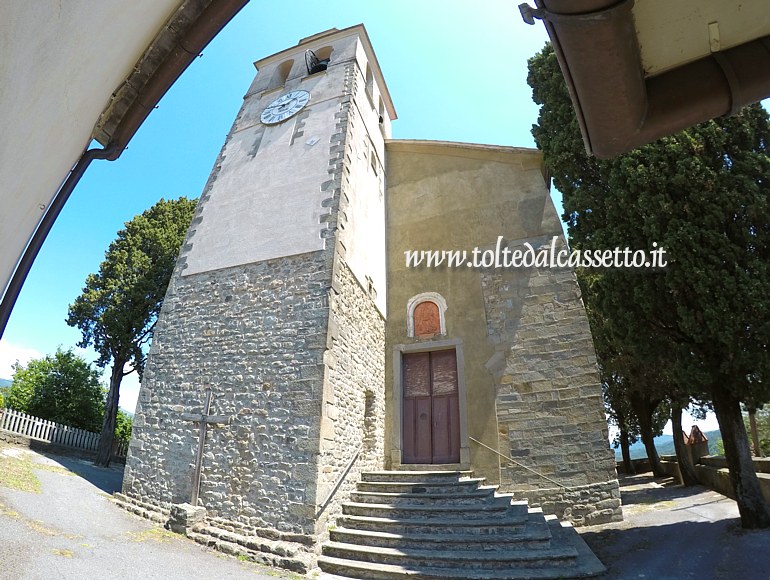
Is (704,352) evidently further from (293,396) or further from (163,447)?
(163,447)

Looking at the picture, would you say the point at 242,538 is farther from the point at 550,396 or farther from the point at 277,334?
the point at 550,396

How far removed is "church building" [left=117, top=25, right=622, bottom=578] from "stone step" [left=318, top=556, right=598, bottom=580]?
0.30 ft

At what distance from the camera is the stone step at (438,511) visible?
23.0ft

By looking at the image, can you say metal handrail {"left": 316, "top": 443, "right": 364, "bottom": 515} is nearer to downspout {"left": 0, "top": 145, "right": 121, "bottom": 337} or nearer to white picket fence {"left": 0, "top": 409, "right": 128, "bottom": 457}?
downspout {"left": 0, "top": 145, "right": 121, "bottom": 337}

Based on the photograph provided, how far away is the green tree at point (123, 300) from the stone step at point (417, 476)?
1045 cm

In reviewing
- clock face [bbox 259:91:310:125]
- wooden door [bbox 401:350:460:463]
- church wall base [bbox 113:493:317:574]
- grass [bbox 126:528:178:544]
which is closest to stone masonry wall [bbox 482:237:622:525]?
wooden door [bbox 401:350:460:463]

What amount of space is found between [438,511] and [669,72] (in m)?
7.11

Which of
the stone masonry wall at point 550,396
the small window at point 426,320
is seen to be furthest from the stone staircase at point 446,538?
the small window at point 426,320

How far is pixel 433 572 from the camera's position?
5.88 metres

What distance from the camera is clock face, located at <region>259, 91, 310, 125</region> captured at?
11.6 meters

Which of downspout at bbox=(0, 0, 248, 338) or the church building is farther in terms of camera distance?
the church building

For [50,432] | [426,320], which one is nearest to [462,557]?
[426,320]

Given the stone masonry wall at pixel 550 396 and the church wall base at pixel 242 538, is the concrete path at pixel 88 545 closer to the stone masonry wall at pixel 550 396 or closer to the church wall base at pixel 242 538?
the church wall base at pixel 242 538

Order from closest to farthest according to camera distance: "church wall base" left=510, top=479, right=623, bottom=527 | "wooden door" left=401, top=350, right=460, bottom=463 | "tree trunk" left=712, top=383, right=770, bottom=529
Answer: "tree trunk" left=712, top=383, right=770, bottom=529 → "church wall base" left=510, top=479, right=623, bottom=527 → "wooden door" left=401, top=350, right=460, bottom=463
